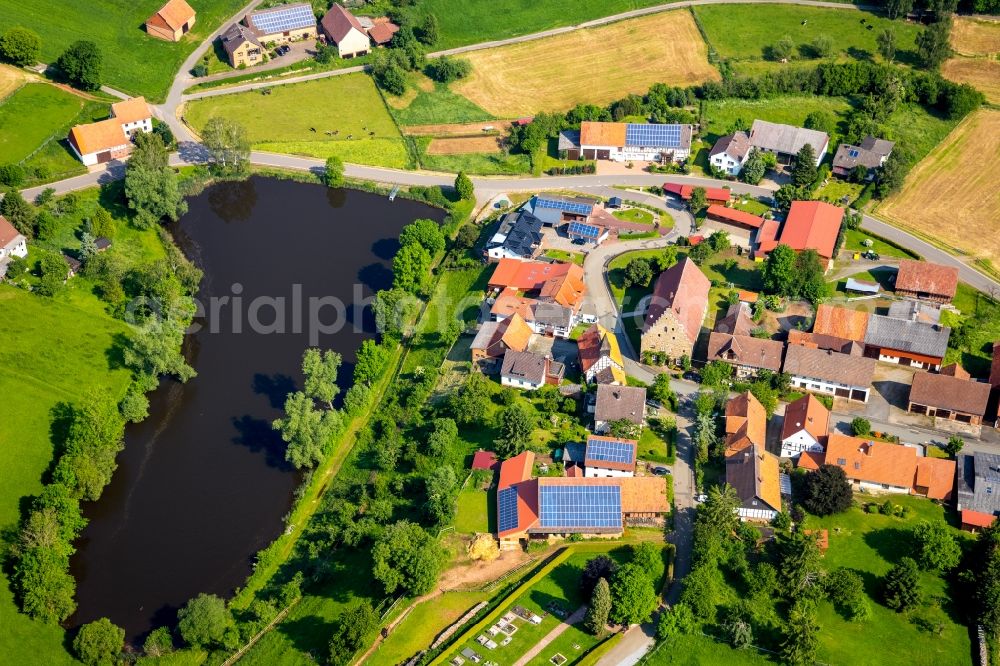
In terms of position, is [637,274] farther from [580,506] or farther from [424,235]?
[580,506]

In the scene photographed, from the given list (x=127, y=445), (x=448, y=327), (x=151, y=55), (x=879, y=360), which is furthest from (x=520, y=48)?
(x=127, y=445)

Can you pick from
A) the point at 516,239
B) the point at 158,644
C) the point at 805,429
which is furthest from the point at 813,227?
the point at 158,644

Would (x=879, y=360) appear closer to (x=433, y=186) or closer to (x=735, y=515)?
(x=735, y=515)

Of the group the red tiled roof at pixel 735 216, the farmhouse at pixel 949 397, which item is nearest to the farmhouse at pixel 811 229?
the red tiled roof at pixel 735 216

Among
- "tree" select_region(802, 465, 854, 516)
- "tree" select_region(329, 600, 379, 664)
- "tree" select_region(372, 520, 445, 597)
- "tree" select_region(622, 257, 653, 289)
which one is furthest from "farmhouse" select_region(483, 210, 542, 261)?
"tree" select_region(329, 600, 379, 664)

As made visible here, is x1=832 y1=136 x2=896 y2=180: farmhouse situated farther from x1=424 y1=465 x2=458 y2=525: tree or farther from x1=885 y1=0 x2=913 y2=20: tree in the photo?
x1=424 y1=465 x2=458 y2=525: tree

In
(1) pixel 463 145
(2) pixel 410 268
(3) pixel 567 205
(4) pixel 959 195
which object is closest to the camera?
(2) pixel 410 268
